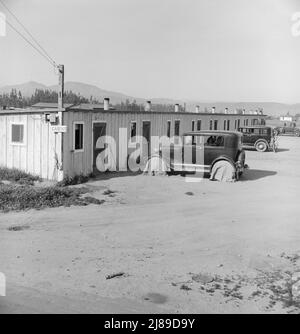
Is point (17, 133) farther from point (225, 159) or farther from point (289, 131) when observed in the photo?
point (289, 131)

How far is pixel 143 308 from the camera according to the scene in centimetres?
578

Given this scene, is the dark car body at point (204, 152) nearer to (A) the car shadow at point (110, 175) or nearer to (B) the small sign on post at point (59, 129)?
(A) the car shadow at point (110, 175)

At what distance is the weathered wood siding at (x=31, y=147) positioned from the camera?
15164 millimetres

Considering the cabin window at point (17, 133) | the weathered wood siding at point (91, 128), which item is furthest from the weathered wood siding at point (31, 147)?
the weathered wood siding at point (91, 128)

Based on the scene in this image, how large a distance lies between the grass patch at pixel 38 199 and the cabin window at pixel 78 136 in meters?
3.48

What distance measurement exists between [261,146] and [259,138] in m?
0.61

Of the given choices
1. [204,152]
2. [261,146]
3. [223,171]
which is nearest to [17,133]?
[204,152]

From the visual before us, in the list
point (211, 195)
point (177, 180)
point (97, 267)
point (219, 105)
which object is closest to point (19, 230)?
point (97, 267)

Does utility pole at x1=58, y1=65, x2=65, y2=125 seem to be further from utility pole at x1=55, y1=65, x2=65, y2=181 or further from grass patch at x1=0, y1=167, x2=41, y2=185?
grass patch at x1=0, y1=167, x2=41, y2=185

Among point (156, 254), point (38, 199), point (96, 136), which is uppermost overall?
point (96, 136)

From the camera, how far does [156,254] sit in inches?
317

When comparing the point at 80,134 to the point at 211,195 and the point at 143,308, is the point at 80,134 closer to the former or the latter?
the point at 211,195

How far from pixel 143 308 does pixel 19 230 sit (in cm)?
448

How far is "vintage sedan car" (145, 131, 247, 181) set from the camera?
16.3m
